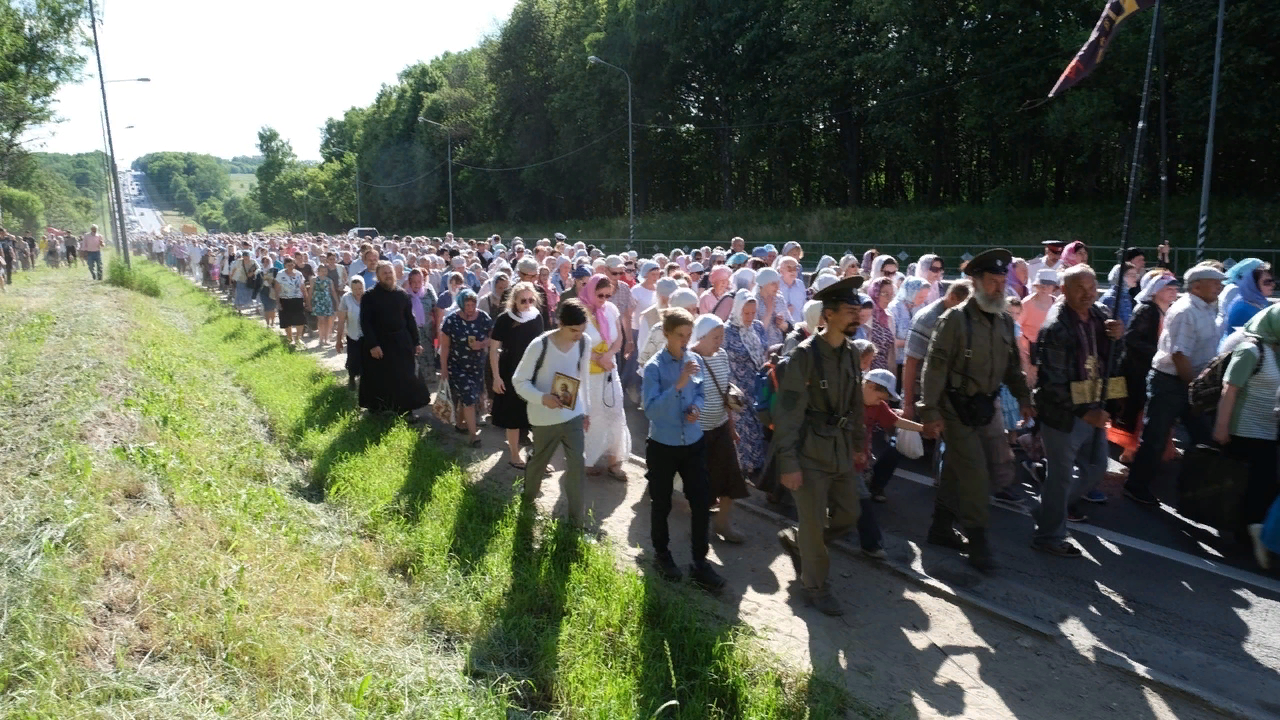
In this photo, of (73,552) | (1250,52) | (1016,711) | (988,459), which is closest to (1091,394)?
(988,459)

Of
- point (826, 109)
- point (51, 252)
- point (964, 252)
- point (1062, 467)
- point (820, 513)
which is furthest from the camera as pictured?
point (826, 109)

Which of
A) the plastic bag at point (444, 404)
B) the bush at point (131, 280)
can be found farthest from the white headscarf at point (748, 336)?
the bush at point (131, 280)

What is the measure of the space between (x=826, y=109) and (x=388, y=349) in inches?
1430

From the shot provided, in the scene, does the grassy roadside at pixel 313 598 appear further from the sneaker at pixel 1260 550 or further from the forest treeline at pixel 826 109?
the forest treeline at pixel 826 109

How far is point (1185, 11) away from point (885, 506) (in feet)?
78.2

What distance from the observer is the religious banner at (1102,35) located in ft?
25.6

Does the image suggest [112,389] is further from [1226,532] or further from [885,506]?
[1226,532]

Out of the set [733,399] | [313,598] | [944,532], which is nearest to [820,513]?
[733,399]

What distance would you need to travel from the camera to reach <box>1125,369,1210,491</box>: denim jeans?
6.80 m

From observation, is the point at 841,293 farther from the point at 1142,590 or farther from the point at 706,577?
the point at 1142,590

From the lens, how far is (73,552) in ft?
16.1

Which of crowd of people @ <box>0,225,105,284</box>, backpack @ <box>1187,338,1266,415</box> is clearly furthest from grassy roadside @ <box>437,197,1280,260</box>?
crowd of people @ <box>0,225,105,284</box>

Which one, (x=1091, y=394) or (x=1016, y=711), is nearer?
(x=1016, y=711)

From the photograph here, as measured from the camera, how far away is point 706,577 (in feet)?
18.4
